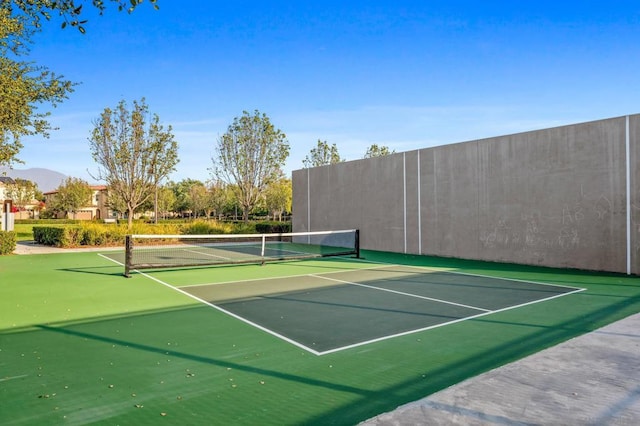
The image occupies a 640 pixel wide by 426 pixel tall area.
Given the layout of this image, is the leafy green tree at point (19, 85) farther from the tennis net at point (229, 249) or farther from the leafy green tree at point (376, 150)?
the leafy green tree at point (376, 150)

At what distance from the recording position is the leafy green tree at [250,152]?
30.6 meters

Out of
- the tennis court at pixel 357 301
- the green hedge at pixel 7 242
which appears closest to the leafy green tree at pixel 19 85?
the green hedge at pixel 7 242

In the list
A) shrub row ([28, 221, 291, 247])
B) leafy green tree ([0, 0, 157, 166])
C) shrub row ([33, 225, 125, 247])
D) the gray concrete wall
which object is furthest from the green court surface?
shrub row ([28, 221, 291, 247])

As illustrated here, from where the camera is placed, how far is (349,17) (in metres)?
14.8

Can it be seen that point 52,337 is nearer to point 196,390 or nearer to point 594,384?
point 196,390

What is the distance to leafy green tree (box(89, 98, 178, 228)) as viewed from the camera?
26344 mm

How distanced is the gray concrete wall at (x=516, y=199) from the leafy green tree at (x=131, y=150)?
13.1 meters

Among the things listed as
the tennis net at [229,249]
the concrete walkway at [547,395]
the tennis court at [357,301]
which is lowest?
the tennis court at [357,301]

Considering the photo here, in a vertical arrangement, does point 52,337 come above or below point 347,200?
below

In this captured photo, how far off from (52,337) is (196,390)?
3076 millimetres

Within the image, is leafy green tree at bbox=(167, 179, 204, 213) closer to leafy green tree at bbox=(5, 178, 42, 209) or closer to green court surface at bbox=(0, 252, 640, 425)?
leafy green tree at bbox=(5, 178, 42, 209)

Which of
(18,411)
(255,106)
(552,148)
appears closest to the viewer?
(18,411)

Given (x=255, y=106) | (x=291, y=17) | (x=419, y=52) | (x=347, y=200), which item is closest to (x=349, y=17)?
(x=291, y=17)

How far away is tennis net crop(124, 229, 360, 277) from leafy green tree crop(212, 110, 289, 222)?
563cm
